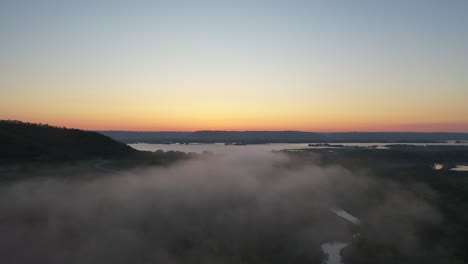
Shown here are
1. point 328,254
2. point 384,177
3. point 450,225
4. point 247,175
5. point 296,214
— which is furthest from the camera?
point 384,177

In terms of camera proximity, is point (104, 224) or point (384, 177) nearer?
point (104, 224)

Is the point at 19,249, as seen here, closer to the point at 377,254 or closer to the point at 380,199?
the point at 377,254

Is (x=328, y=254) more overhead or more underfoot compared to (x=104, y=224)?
more underfoot

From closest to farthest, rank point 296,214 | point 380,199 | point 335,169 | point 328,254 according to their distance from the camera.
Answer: point 328,254
point 296,214
point 380,199
point 335,169

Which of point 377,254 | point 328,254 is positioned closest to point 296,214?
point 328,254

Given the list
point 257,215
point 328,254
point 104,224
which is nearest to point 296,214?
point 257,215

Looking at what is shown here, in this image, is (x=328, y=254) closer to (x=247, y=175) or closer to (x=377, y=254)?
(x=377, y=254)
